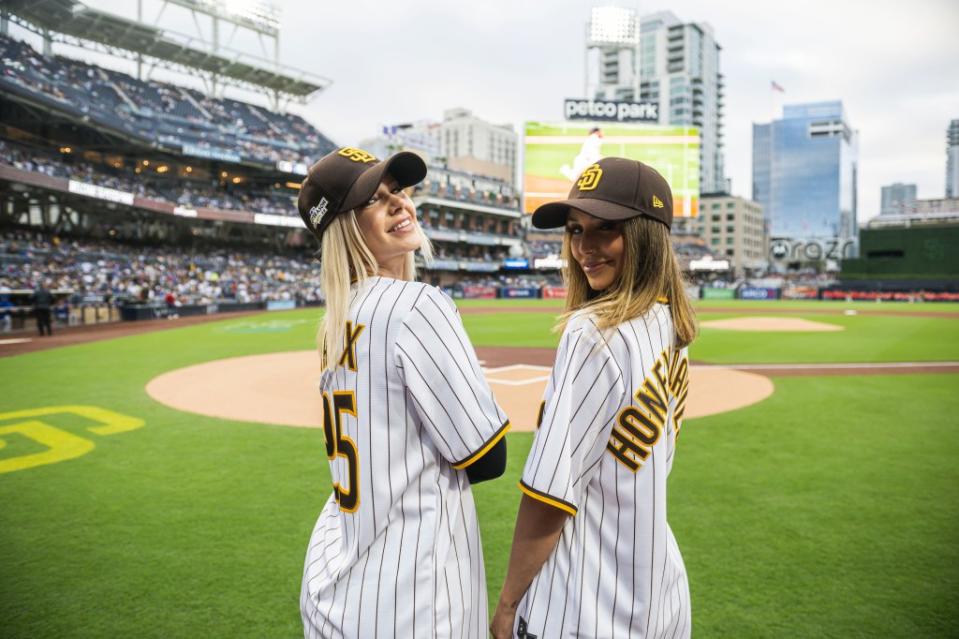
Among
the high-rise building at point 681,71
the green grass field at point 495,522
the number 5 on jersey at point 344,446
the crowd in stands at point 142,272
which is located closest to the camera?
the number 5 on jersey at point 344,446

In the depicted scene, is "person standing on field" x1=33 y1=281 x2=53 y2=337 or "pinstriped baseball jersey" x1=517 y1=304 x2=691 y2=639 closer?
"pinstriped baseball jersey" x1=517 y1=304 x2=691 y2=639

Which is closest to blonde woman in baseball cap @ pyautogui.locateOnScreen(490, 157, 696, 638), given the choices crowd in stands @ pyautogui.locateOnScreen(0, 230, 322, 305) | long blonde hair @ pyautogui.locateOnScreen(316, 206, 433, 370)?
long blonde hair @ pyautogui.locateOnScreen(316, 206, 433, 370)

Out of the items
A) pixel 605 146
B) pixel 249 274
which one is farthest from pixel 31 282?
pixel 605 146

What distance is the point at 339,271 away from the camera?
1.76 m

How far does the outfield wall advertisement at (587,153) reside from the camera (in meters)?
35.7

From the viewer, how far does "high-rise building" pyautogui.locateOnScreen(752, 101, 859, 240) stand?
130000 millimetres

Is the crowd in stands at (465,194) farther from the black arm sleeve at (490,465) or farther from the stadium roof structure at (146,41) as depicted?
the black arm sleeve at (490,465)

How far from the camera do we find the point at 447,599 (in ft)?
5.21

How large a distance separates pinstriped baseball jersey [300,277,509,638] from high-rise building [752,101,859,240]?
152359mm

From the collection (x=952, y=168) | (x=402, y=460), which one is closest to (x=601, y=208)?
(x=402, y=460)

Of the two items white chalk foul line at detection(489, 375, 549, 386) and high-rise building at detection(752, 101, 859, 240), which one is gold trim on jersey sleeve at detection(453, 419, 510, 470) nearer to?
white chalk foul line at detection(489, 375, 549, 386)

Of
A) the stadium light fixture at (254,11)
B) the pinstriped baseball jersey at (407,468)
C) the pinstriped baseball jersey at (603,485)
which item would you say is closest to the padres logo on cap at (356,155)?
the pinstriped baseball jersey at (407,468)

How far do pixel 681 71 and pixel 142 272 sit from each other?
122788 mm

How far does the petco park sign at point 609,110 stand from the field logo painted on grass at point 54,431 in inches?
1408
